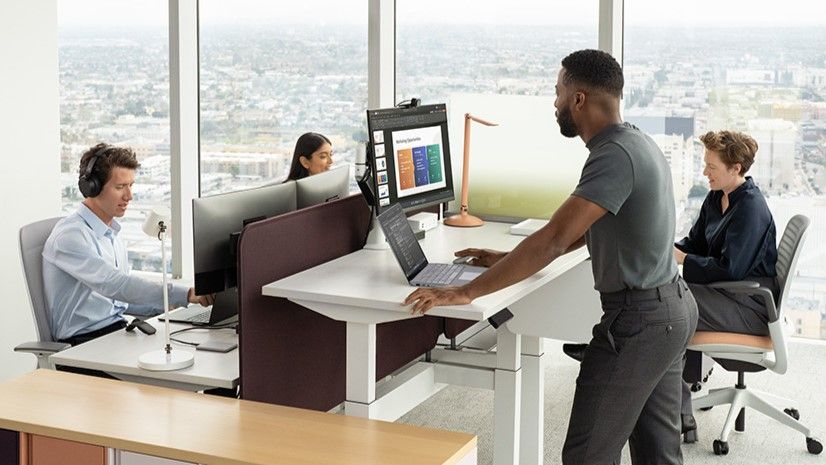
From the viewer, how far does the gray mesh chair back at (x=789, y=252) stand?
179 inches

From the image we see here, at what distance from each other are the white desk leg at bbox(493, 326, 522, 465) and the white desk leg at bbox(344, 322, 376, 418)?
884mm

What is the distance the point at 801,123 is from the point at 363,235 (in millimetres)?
2938

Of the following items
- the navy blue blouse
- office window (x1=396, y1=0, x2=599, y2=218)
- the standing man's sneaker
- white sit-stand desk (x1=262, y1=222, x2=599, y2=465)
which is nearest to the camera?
white sit-stand desk (x1=262, y1=222, x2=599, y2=465)

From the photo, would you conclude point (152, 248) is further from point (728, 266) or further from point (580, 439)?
point (580, 439)

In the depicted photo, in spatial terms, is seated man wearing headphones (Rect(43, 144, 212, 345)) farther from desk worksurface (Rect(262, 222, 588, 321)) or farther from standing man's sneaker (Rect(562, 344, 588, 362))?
standing man's sneaker (Rect(562, 344, 588, 362))

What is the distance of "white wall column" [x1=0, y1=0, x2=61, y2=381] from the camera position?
512 cm

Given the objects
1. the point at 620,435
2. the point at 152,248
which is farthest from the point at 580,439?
the point at 152,248

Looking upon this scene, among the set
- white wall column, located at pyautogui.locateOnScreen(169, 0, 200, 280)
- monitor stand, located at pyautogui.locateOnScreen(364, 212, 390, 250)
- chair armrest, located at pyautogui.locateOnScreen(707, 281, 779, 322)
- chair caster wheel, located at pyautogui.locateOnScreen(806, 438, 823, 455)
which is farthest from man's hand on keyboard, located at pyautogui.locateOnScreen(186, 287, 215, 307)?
white wall column, located at pyautogui.locateOnScreen(169, 0, 200, 280)

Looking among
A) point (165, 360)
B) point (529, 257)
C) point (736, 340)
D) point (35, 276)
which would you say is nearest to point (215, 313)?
point (165, 360)

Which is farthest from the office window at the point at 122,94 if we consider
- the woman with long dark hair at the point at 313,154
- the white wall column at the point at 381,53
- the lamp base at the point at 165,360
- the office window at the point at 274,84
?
the lamp base at the point at 165,360

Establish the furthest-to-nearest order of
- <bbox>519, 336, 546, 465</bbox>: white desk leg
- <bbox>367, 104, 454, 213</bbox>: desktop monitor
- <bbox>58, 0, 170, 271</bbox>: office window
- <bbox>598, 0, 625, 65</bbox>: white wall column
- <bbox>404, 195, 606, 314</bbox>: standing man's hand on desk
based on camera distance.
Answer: <bbox>58, 0, 170, 271</bbox>: office window < <bbox>598, 0, 625, 65</bbox>: white wall column < <bbox>519, 336, 546, 465</bbox>: white desk leg < <bbox>367, 104, 454, 213</bbox>: desktop monitor < <bbox>404, 195, 606, 314</bbox>: standing man's hand on desk

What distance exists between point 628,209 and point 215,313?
56.9 inches

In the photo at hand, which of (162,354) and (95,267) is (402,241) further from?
(95,267)

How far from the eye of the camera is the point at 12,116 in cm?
516
